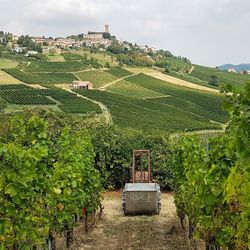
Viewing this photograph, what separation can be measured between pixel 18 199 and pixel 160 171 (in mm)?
16384

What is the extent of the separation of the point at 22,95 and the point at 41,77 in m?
17.7

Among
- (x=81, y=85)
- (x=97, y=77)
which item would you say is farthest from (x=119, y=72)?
(x=81, y=85)

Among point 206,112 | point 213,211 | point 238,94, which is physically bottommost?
point 206,112

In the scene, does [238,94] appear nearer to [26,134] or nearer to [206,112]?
[26,134]

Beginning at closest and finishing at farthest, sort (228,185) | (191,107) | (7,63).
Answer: (228,185) < (191,107) < (7,63)

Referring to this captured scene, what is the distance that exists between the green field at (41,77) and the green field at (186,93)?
1184 centimetres

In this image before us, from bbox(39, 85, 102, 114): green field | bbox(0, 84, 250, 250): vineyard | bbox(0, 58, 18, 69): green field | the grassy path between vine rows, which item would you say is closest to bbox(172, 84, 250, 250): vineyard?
bbox(0, 84, 250, 250): vineyard

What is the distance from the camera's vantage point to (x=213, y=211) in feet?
25.9

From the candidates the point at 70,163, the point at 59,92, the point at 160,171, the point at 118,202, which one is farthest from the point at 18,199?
the point at 59,92

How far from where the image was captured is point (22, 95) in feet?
211

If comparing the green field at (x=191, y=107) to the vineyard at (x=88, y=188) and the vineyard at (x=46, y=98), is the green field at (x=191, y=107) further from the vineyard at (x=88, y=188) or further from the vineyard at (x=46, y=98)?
the vineyard at (x=88, y=188)

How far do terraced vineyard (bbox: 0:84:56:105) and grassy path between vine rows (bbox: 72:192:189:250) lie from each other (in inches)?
1746

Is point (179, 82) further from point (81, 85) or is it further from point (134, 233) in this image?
point (134, 233)

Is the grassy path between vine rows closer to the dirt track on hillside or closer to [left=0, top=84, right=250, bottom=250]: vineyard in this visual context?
[left=0, top=84, right=250, bottom=250]: vineyard
